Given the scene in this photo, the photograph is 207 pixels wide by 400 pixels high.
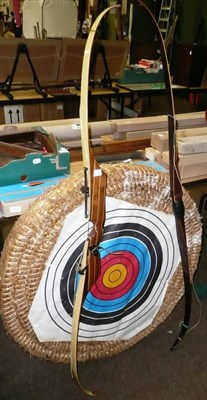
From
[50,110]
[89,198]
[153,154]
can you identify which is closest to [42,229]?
[89,198]

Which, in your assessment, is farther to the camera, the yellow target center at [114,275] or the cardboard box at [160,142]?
the cardboard box at [160,142]

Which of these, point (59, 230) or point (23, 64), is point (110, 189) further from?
point (23, 64)

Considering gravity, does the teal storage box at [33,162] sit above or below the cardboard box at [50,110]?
above

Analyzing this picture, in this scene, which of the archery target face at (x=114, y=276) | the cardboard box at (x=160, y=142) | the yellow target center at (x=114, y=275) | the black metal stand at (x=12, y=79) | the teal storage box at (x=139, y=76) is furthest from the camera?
the teal storage box at (x=139, y=76)

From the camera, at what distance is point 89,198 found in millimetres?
707

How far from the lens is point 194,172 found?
1.19m

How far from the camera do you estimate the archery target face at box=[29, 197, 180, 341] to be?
83cm

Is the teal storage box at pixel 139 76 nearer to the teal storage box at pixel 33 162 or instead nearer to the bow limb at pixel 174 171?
the teal storage box at pixel 33 162

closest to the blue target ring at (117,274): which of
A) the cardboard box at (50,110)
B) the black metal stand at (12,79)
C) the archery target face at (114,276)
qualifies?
the archery target face at (114,276)

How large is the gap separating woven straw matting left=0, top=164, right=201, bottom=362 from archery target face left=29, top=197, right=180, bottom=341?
0.8 inches

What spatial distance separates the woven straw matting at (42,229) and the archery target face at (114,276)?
0.02m

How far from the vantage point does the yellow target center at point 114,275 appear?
3.04 ft

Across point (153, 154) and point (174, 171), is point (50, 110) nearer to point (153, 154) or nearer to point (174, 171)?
point (153, 154)

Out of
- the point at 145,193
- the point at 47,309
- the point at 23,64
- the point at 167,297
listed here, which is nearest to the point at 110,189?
the point at 145,193
